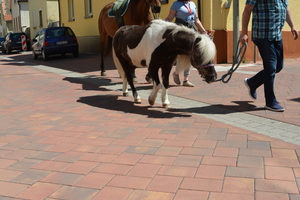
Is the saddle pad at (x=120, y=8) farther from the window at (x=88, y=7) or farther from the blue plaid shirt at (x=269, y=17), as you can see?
the window at (x=88, y=7)

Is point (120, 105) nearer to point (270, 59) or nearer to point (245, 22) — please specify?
point (245, 22)

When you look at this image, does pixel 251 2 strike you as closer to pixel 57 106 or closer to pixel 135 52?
pixel 135 52

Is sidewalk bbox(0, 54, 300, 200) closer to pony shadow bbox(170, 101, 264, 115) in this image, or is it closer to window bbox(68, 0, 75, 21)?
pony shadow bbox(170, 101, 264, 115)

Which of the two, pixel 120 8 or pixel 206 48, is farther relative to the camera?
pixel 120 8

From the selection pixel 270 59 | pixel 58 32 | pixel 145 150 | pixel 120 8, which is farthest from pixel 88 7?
pixel 145 150

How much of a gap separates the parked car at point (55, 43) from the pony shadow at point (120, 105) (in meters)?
12.5

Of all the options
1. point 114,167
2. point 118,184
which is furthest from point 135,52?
point 118,184

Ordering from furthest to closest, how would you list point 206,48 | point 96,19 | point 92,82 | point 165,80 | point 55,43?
point 96,19, point 55,43, point 92,82, point 165,80, point 206,48

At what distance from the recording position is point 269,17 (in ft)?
17.8

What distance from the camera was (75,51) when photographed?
19.7m

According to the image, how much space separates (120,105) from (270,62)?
2574 mm

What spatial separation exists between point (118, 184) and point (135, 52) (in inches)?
125

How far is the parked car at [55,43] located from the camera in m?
19.0

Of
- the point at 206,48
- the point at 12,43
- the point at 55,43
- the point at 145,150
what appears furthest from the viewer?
the point at 12,43
